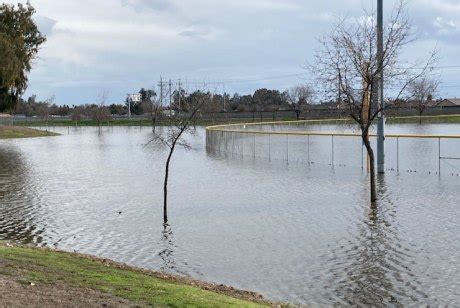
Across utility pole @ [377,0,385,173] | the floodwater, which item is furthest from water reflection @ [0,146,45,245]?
utility pole @ [377,0,385,173]

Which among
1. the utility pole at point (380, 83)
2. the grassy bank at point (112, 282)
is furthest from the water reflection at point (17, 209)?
the utility pole at point (380, 83)

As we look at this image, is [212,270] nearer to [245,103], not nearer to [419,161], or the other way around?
[419,161]

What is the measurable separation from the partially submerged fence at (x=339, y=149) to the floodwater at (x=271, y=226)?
154 cm

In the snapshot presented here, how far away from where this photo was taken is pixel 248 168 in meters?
28.8

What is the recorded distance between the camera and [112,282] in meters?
8.10

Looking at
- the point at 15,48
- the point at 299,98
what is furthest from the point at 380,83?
A: the point at 299,98

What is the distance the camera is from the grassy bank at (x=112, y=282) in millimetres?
7266

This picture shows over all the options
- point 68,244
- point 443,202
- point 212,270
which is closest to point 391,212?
point 443,202

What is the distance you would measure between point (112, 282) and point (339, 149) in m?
31.6

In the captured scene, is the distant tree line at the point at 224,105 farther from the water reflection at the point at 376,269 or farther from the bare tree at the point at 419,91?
the water reflection at the point at 376,269

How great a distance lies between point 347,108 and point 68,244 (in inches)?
409

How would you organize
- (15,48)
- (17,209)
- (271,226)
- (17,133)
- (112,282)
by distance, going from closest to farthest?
(112,282), (271,226), (17,209), (15,48), (17,133)

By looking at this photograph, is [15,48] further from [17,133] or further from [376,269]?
[376,269]

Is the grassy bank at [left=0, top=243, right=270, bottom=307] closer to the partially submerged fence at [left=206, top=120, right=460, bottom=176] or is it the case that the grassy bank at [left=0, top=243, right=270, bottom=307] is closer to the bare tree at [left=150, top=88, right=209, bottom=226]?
the bare tree at [left=150, top=88, right=209, bottom=226]
